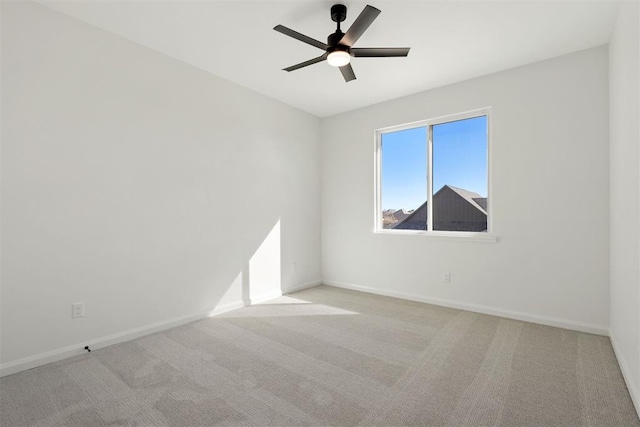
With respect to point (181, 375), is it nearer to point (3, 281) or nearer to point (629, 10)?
point (3, 281)

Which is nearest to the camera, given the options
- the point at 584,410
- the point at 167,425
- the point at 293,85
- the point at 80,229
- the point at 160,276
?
the point at 167,425

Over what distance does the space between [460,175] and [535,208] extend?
86 centimetres

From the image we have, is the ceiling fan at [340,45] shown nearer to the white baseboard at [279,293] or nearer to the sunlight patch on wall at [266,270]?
the sunlight patch on wall at [266,270]

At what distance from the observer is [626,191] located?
6.68 feet

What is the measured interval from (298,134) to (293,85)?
91cm

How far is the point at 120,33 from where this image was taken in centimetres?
260

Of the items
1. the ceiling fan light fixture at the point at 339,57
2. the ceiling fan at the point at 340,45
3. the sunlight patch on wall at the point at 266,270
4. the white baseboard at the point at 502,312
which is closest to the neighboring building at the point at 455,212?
the white baseboard at the point at 502,312

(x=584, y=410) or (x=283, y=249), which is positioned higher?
(x=283, y=249)

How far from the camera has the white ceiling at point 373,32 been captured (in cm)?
224

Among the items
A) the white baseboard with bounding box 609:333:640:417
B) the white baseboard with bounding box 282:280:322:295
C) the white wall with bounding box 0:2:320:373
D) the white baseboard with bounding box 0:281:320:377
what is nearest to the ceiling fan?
the white wall with bounding box 0:2:320:373

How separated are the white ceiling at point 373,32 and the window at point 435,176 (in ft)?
2.12

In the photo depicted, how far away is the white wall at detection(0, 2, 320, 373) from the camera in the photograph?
7.05 ft

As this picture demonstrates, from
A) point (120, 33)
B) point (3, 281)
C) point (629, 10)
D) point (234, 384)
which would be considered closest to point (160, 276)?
point (3, 281)

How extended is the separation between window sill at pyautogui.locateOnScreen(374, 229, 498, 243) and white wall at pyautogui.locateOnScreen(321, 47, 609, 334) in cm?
5
